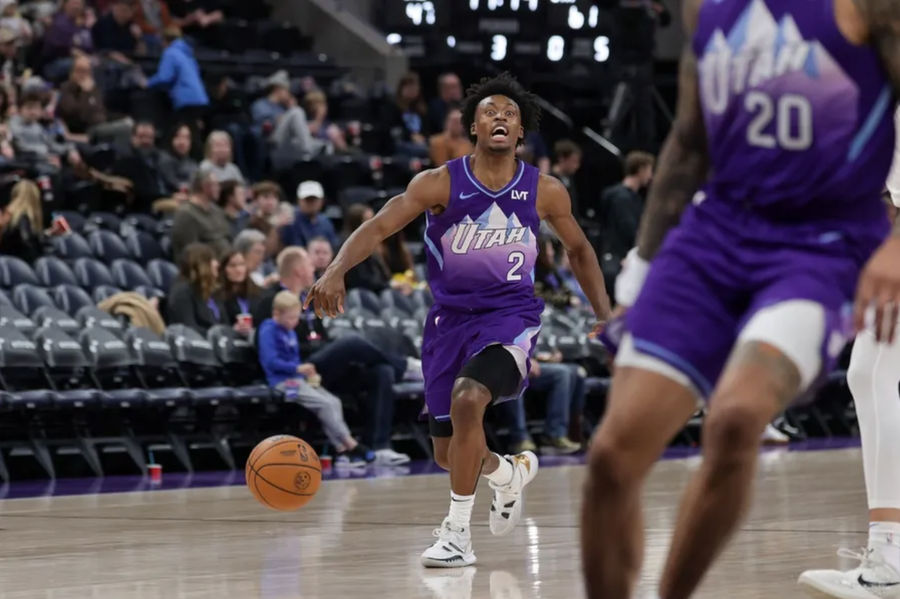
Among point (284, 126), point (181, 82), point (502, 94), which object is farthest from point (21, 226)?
point (502, 94)

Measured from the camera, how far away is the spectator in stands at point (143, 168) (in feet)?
47.4

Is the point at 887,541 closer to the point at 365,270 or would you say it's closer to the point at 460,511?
the point at 460,511

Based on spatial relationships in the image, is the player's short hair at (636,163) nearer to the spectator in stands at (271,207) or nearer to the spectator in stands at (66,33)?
the spectator in stands at (271,207)

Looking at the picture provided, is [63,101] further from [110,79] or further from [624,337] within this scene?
[624,337]

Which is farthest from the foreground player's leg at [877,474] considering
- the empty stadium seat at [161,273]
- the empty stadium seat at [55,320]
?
the empty stadium seat at [161,273]

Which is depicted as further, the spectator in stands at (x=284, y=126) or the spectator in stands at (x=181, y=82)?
the spectator in stands at (x=284, y=126)

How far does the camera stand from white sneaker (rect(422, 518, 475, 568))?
660 cm

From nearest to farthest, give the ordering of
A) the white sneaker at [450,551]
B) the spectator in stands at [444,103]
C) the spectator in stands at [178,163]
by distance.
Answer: the white sneaker at [450,551], the spectator in stands at [178,163], the spectator in stands at [444,103]

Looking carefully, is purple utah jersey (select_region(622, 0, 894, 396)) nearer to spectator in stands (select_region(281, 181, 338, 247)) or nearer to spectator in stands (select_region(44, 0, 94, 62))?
spectator in stands (select_region(281, 181, 338, 247))

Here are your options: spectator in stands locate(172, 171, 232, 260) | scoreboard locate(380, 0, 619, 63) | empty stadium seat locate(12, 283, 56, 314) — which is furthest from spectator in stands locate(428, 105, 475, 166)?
empty stadium seat locate(12, 283, 56, 314)

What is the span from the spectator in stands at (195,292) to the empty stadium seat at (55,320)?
→ 848 mm

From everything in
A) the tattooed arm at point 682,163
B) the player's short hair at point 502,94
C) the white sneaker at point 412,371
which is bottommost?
the white sneaker at point 412,371

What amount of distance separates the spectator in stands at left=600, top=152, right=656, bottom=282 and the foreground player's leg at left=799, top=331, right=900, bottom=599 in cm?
949

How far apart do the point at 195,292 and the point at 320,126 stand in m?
4.84
